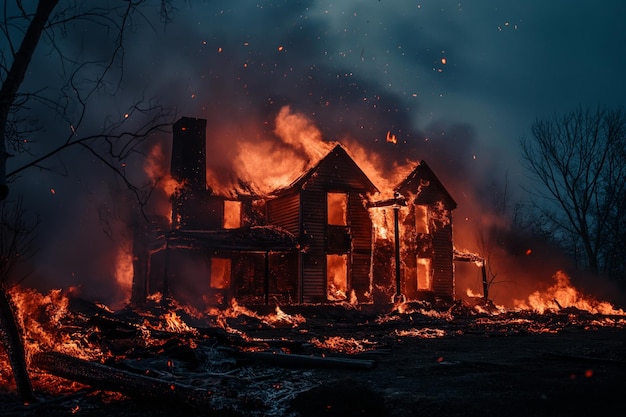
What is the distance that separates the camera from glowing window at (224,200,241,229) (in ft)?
94.8

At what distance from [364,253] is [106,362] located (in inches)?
847

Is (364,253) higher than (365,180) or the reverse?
the reverse

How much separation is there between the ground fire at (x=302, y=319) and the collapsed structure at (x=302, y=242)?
3.5 inches

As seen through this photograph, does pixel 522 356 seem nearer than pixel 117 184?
Yes

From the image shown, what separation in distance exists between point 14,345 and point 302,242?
65.0 ft

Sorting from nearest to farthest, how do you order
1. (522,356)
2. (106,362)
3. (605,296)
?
(106,362), (522,356), (605,296)

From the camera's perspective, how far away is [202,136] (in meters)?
27.9

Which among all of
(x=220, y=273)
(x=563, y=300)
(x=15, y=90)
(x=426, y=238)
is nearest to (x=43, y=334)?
(x=15, y=90)

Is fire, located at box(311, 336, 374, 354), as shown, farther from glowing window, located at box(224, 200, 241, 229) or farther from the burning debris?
glowing window, located at box(224, 200, 241, 229)

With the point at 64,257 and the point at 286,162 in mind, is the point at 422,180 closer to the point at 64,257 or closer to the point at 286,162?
the point at 286,162

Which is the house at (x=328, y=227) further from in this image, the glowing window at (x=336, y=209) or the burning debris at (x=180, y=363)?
the burning debris at (x=180, y=363)

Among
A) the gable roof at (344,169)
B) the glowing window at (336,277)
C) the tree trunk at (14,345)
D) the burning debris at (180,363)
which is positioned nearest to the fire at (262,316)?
the burning debris at (180,363)

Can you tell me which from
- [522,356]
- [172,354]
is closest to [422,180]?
[522,356]

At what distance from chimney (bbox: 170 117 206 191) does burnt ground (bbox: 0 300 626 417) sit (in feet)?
56.9
